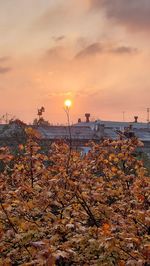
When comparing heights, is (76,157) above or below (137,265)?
above

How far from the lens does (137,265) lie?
17.5ft

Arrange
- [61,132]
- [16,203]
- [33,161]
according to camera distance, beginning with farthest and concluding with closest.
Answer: [61,132]
[33,161]
[16,203]

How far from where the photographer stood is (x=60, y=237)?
23.1 ft

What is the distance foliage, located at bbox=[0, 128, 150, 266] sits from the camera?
6.10 metres

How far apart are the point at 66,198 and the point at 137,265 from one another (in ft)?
11.7

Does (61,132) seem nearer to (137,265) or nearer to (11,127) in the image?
(11,127)

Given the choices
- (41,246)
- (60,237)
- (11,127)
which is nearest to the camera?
(41,246)

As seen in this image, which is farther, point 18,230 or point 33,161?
point 33,161

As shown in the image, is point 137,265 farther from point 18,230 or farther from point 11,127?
point 11,127

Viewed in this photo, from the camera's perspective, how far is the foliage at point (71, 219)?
6.10 metres

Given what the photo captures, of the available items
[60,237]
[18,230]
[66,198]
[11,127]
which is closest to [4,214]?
[18,230]

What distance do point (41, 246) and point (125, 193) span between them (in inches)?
245

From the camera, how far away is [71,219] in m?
7.67

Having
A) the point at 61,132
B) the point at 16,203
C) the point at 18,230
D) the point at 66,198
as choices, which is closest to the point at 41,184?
the point at 66,198
